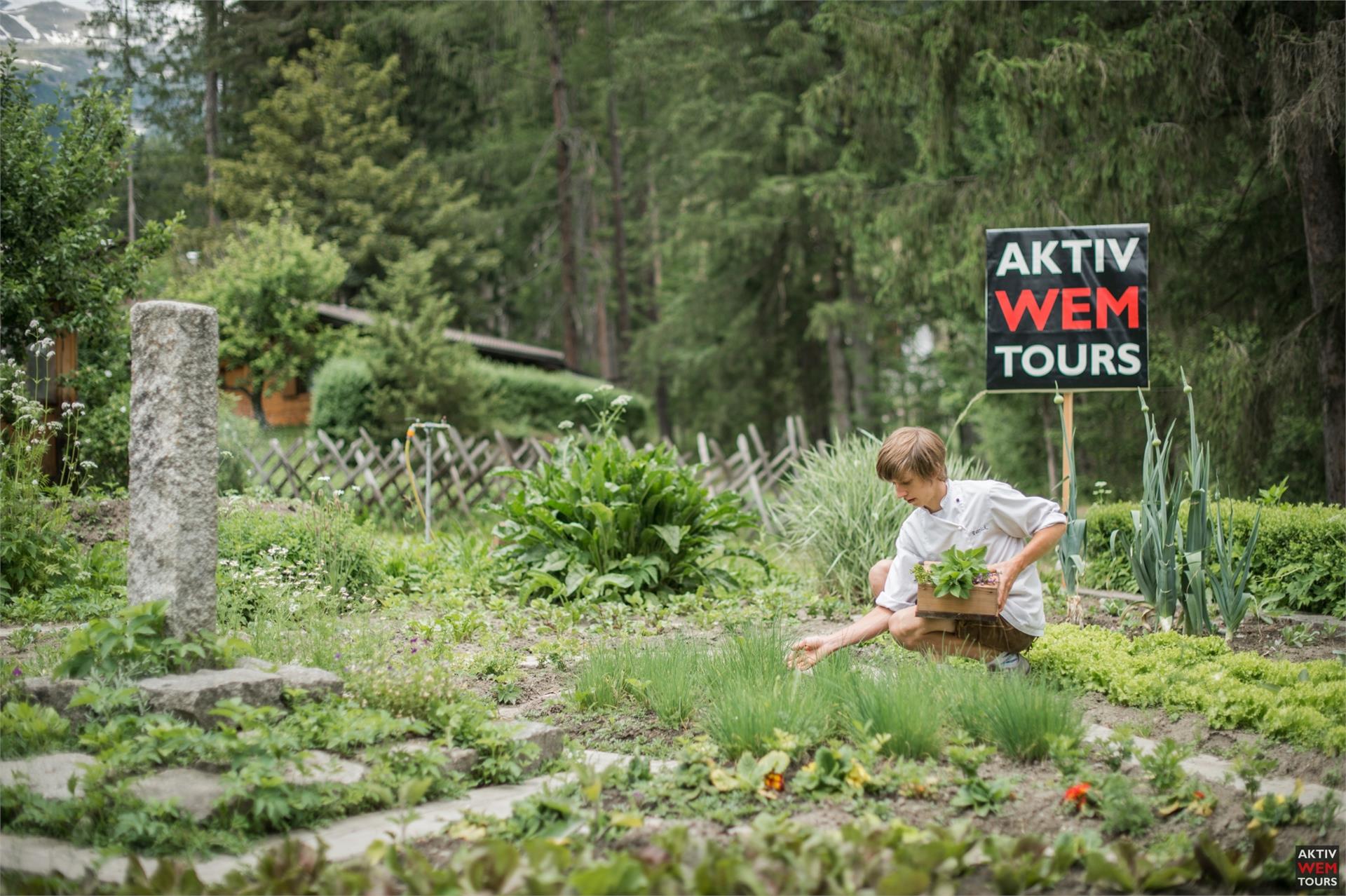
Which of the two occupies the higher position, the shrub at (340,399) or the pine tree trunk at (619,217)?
the pine tree trunk at (619,217)

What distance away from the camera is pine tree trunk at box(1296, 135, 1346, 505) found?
8.51 metres

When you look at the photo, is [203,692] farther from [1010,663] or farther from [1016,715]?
[1010,663]

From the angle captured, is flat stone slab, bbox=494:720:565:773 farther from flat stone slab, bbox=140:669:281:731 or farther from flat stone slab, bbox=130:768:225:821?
flat stone slab, bbox=130:768:225:821

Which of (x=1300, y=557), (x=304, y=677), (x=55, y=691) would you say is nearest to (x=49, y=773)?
(x=55, y=691)

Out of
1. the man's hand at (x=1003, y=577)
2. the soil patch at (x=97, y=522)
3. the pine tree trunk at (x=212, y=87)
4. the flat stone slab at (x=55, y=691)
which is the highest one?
the pine tree trunk at (x=212, y=87)

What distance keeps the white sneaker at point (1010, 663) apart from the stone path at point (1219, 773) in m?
0.58

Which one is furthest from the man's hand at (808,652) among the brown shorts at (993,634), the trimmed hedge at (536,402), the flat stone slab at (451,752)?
the trimmed hedge at (536,402)

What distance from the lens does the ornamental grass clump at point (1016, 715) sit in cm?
297

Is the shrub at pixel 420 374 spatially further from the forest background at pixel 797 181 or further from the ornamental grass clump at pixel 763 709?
the ornamental grass clump at pixel 763 709

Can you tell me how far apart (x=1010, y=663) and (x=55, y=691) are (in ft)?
10.7

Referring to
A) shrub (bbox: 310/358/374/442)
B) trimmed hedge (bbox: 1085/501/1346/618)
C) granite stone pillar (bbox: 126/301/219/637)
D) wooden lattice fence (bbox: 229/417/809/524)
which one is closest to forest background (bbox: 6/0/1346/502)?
wooden lattice fence (bbox: 229/417/809/524)

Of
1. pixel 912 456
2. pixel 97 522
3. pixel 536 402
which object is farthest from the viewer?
pixel 536 402

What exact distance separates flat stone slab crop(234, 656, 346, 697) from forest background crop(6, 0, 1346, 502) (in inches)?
→ 248

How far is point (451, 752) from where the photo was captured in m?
3.00
